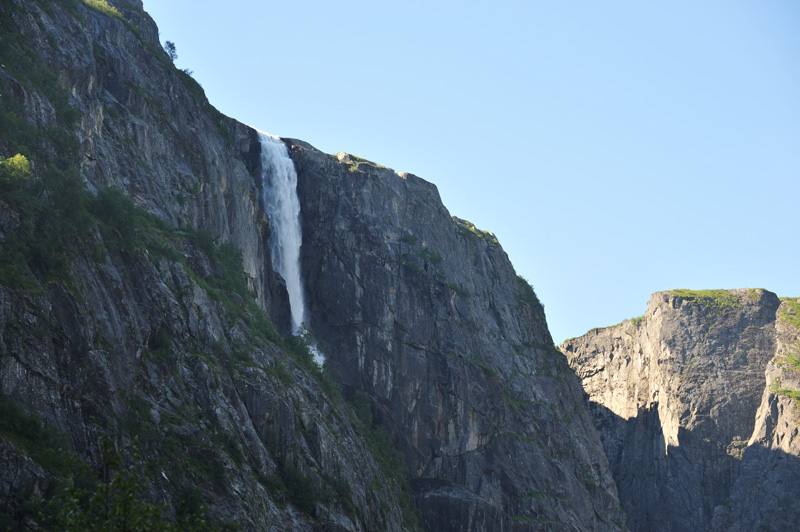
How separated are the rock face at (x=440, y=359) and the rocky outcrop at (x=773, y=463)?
20346 millimetres

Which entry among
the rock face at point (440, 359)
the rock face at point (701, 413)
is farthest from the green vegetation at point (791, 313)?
the rock face at point (440, 359)

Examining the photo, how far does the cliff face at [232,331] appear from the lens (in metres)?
46.4

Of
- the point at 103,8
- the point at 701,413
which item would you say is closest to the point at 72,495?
the point at 103,8

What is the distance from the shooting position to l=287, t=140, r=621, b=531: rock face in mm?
94312

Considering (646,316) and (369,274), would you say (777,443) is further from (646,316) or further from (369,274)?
(369,274)

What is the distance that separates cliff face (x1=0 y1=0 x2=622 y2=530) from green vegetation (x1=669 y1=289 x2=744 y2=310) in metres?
29.4

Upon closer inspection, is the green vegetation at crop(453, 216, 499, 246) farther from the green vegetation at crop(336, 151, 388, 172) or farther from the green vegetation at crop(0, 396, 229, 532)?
the green vegetation at crop(0, 396, 229, 532)

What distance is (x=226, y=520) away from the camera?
50281 millimetres

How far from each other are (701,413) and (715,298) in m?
19.2

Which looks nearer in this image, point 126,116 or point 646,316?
point 126,116

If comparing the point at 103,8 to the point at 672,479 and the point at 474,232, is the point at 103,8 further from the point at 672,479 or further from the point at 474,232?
the point at 672,479

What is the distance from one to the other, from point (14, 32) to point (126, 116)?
13286mm

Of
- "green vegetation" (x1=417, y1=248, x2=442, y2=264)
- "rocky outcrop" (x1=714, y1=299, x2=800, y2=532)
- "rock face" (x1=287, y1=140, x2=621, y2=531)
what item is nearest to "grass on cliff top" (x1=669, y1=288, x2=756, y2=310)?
"rocky outcrop" (x1=714, y1=299, x2=800, y2=532)

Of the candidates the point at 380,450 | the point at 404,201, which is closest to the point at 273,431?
the point at 380,450
